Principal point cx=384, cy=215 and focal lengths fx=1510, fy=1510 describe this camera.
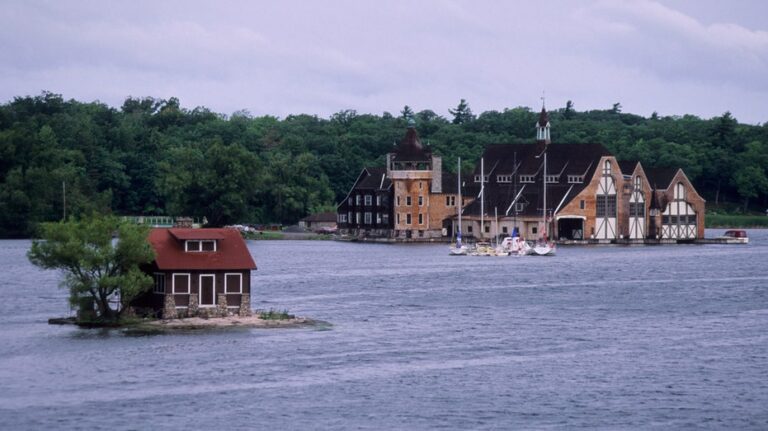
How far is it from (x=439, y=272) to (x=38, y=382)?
6358cm

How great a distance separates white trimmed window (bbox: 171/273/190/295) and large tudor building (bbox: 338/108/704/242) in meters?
88.9

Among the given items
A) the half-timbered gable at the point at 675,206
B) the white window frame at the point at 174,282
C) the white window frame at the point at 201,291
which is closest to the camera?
the white window frame at the point at 174,282

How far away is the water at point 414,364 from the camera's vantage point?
5341cm

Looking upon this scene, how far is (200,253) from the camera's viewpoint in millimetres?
71188

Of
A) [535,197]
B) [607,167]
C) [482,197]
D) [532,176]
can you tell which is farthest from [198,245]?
[532,176]

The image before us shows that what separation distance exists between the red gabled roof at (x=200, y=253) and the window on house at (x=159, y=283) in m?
0.61

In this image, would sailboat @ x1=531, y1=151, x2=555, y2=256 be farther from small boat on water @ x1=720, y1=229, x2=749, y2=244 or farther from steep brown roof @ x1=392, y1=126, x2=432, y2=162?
small boat on water @ x1=720, y1=229, x2=749, y2=244

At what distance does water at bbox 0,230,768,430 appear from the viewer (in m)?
53.4

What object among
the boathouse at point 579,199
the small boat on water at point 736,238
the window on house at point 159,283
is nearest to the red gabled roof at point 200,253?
the window on house at point 159,283

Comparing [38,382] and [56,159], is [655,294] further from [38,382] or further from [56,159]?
[56,159]

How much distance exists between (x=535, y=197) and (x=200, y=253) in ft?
304

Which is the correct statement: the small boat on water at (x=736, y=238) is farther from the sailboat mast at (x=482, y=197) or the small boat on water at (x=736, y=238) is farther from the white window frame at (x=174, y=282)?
the white window frame at (x=174, y=282)

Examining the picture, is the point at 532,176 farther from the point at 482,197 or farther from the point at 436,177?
the point at 436,177

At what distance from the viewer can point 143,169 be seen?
7589 inches
